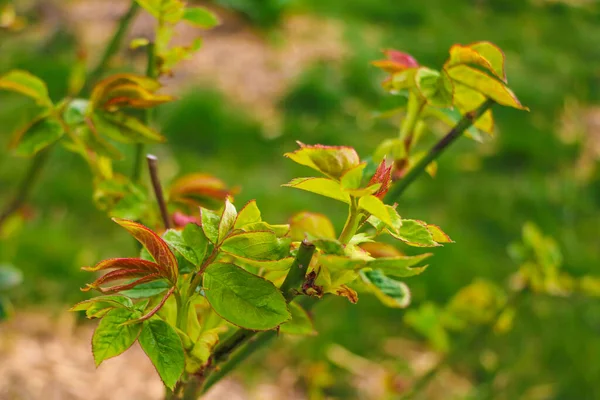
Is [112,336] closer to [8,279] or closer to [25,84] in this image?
[25,84]

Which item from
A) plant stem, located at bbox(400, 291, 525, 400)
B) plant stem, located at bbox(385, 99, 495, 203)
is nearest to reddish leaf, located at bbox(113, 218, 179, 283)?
plant stem, located at bbox(385, 99, 495, 203)

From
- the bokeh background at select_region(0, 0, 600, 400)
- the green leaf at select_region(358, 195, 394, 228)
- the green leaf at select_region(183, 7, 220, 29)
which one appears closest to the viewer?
the green leaf at select_region(358, 195, 394, 228)

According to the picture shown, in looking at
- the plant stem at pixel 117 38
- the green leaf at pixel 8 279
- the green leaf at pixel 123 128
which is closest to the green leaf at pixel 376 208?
the green leaf at pixel 123 128

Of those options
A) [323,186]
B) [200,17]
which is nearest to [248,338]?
[323,186]

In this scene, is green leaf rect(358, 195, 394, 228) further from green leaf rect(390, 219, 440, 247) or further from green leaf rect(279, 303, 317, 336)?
green leaf rect(279, 303, 317, 336)

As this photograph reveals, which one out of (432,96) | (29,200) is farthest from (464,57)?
(29,200)

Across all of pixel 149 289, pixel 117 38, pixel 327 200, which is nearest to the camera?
pixel 149 289

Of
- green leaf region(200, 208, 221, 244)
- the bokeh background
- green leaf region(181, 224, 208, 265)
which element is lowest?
the bokeh background
